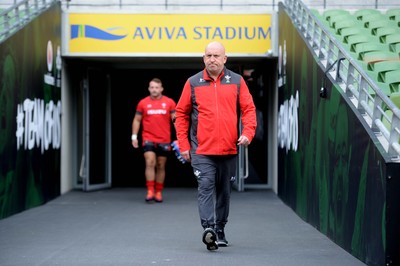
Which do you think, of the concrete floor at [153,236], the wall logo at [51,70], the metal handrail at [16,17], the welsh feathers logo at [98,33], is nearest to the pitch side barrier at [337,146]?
the concrete floor at [153,236]

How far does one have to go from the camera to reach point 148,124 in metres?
14.0

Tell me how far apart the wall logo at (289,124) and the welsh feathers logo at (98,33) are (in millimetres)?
3230

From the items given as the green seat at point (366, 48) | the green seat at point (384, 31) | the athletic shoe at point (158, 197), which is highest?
the green seat at point (384, 31)

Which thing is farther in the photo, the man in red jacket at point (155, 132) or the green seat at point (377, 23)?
the man in red jacket at point (155, 132)

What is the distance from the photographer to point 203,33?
50.4ft

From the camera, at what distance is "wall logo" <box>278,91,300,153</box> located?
39.6 ft

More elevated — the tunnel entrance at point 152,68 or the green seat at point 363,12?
the green seat at point 363,12

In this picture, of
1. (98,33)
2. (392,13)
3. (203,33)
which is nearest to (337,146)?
(392,13)

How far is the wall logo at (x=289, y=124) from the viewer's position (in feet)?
39.6

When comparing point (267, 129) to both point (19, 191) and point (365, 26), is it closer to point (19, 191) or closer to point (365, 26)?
point (365, 26)

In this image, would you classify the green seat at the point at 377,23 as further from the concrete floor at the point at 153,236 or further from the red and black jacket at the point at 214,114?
the red and black jacket at the point at 214,114

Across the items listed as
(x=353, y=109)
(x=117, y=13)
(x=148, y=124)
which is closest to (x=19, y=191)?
(x=148, y=124)

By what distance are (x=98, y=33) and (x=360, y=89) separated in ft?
27.2

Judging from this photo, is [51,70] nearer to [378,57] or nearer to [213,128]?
[378,57]
